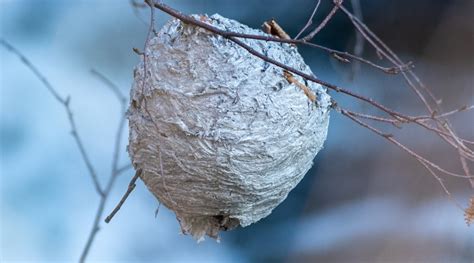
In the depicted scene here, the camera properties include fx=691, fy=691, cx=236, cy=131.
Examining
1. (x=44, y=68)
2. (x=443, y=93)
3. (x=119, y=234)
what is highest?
(x=443, y=93)

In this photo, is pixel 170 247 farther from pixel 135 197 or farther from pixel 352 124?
pixel 352 124

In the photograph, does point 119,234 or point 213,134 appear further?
point 119,234

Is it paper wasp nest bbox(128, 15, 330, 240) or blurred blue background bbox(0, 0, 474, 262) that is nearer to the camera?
paper wasp nest bbox(128, 15, 330, 240)

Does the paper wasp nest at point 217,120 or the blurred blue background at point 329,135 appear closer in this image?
the paper wasp nest at point 217,120

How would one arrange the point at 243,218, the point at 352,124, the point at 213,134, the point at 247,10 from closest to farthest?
the point at 213,134 → the point at 243,218 → the point at 247,10 → the point at 352,124

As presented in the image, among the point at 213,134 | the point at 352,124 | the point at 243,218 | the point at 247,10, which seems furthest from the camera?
the point at 352,124

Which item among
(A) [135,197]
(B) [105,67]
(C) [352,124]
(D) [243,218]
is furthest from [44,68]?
(D) [243,218]

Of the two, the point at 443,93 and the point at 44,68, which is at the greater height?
the point at 443,93

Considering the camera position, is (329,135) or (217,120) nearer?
(217,120)
